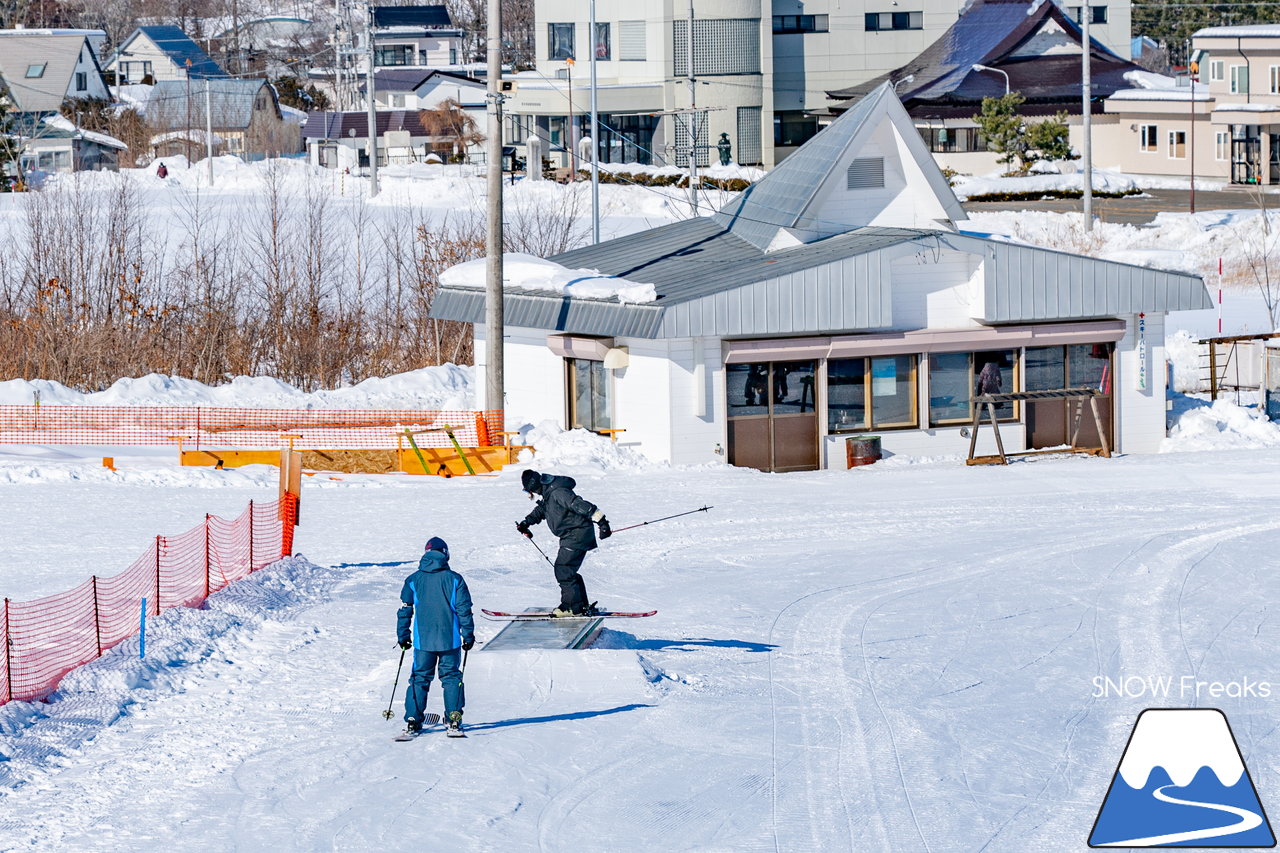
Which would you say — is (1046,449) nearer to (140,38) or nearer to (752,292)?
(752,292)

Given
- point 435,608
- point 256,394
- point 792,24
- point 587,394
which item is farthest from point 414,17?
point 435,608

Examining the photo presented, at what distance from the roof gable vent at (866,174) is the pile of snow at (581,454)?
6.28m

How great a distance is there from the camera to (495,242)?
2564 centimetres

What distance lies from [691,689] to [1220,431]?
17446 mm

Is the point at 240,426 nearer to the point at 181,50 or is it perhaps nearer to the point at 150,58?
the point at 150,58

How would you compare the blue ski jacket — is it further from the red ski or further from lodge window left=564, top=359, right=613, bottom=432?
lodge window left=564, top=359, right=613, bottom=432

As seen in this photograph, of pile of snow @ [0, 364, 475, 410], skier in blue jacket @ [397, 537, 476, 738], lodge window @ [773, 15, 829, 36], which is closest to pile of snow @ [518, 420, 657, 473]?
pile of snow @ [0, 364, 475, 410]

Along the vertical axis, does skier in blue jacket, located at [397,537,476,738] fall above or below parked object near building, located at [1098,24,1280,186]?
below

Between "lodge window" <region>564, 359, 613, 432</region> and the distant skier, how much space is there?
11678mm

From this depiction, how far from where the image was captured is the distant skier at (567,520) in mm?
13570

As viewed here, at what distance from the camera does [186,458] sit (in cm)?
2403

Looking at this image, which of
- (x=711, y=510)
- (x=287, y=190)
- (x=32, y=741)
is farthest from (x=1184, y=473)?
(x=287, y=190)

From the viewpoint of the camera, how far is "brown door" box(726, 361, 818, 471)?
2484cm

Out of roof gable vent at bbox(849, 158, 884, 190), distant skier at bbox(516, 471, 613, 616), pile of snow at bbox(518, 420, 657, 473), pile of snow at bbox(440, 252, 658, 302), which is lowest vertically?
distant skier at bbox(516, 471, 613, 616)
